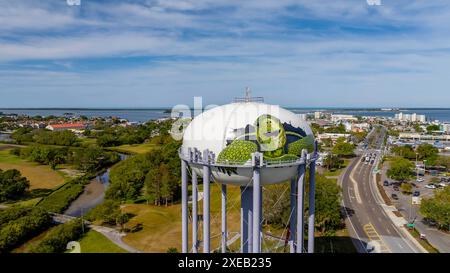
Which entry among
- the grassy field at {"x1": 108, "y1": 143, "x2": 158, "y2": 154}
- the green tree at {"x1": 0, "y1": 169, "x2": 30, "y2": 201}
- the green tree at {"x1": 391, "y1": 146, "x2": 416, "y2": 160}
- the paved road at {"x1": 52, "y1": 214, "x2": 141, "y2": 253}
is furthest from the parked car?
the grassy field at {"x1": 108, "y1": 143, "x2": 158, "y2": 154}

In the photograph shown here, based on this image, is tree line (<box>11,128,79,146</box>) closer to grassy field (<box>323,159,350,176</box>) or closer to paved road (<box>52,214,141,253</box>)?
paved road (<box>52,214,141,253</box>)

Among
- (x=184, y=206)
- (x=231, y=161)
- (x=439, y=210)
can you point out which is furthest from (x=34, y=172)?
(x=439, y=210)

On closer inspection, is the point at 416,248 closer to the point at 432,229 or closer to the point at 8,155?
the point at 432,229

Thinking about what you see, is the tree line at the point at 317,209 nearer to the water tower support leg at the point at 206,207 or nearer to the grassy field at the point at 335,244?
the grassy field at the point at 335,244

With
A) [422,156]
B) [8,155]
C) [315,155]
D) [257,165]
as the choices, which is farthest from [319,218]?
[8,155]

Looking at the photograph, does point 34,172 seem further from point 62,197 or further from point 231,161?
point 231,161
